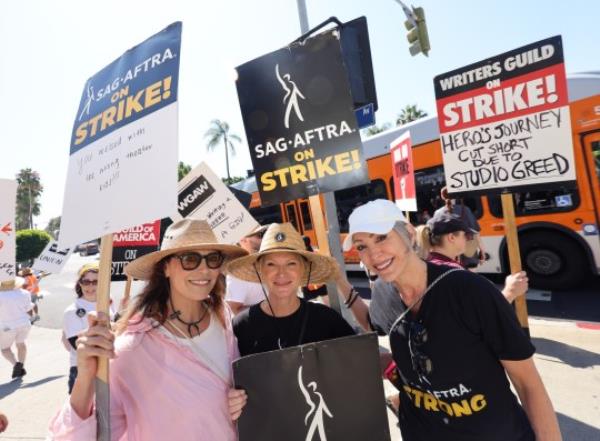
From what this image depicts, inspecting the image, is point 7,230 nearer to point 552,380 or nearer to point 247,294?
point 247,294

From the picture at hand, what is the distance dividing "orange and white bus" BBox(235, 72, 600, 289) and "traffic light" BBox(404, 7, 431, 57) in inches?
71.3

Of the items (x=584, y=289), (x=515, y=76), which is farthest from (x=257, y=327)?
(x=584, y=289)

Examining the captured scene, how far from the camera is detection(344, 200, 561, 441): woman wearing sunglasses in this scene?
52.7 inches

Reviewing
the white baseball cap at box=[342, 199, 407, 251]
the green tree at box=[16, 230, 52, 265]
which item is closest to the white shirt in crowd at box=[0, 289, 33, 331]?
the white baseball cap at box=[342, 199, 407, 251]

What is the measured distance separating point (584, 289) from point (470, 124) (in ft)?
19.3

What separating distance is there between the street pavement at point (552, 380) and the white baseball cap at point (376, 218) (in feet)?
2.35

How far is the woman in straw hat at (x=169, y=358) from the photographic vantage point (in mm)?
1254

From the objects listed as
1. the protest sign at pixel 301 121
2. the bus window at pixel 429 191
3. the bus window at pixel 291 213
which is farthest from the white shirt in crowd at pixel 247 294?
the bus window at pixel 291 213

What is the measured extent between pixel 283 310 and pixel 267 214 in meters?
9.74

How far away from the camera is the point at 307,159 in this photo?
215 centimetres

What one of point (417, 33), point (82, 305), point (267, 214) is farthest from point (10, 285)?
point (417, 33)

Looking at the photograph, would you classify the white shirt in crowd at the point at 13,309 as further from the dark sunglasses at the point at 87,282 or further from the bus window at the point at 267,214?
the bus window at the point at 267,214

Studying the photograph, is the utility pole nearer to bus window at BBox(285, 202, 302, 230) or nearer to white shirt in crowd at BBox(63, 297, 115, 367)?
white shirt in crowd at BBox(63, 297, 115, 367)

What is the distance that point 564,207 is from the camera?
6168mm
